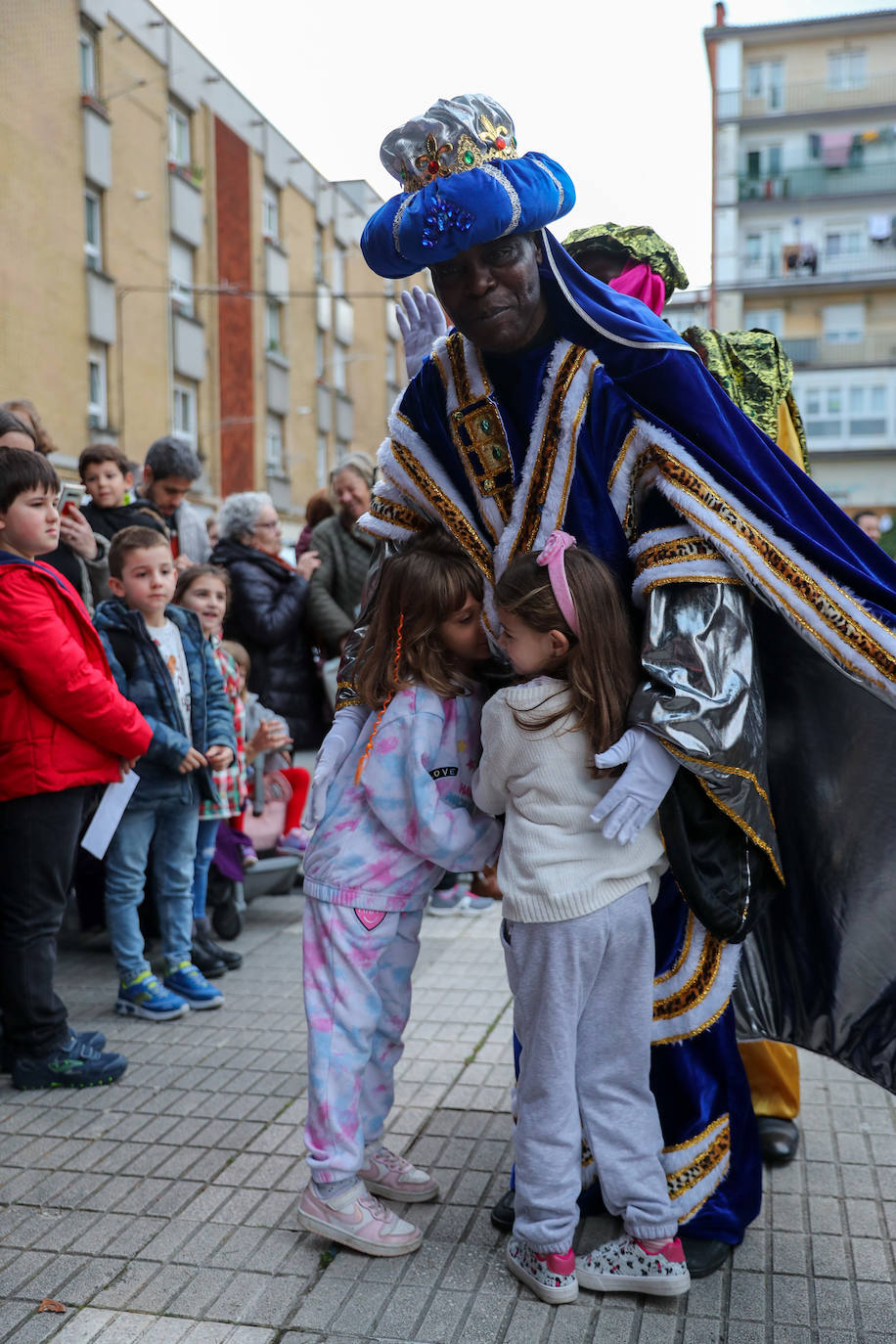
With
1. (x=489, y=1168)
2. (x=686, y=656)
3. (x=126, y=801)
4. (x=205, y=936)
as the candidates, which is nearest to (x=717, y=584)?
(x=686, y=656)

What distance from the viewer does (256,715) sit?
5148 mm

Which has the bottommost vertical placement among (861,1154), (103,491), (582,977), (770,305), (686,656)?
(861,1154)

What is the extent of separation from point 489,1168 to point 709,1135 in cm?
67

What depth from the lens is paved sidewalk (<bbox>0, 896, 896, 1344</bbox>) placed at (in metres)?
2.21

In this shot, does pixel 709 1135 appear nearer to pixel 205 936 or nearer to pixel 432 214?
pixel 432 214

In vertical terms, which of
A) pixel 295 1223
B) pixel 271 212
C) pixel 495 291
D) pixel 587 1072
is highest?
pixel 271 212

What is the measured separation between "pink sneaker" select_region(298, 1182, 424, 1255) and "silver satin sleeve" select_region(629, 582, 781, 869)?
1073mm

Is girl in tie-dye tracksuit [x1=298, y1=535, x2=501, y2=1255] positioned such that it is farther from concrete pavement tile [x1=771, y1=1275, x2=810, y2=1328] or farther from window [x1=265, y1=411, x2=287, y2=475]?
window [x1=265, y1=411, x2=287, y2=475]

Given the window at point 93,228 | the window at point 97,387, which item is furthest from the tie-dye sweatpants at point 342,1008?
the window at point 93,228

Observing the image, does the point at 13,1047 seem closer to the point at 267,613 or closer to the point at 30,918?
the point at 30,918

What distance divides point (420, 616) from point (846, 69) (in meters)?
32.8

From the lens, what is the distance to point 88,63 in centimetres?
1628

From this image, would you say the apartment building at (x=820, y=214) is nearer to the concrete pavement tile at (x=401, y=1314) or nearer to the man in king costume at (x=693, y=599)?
the man in king costume at (x=693, y=599)

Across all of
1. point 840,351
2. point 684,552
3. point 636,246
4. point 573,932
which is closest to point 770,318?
point 840,351
